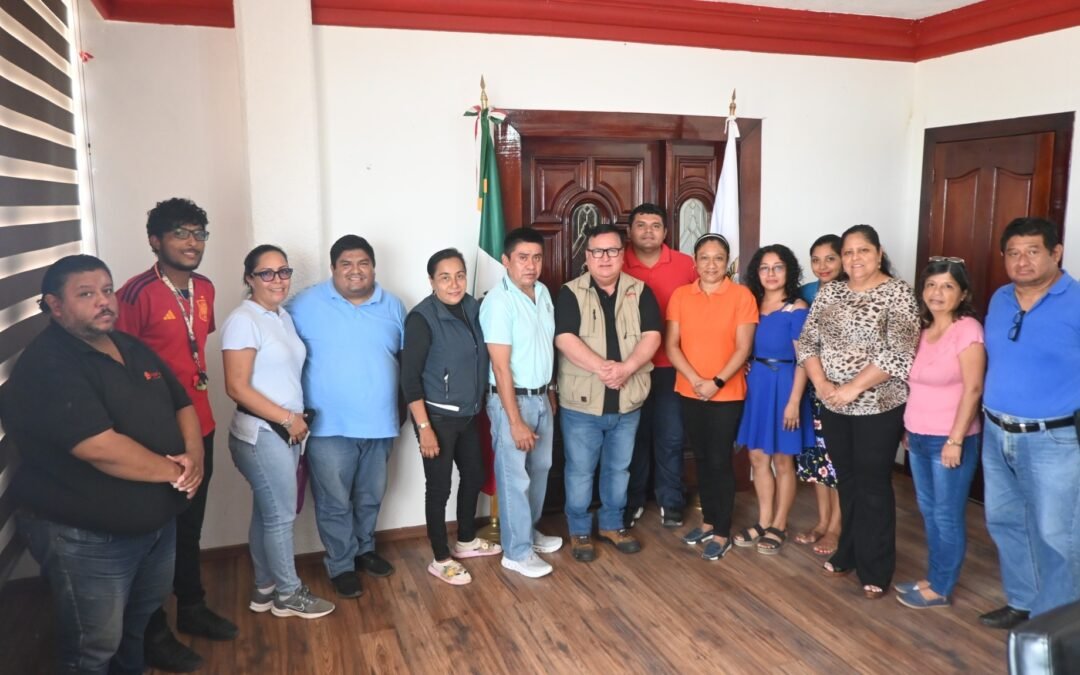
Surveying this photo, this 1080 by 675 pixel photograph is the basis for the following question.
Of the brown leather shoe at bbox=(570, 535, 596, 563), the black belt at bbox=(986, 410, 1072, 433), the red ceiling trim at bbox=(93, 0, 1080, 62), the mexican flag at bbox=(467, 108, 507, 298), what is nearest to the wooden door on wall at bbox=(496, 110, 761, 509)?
the mexican flag at bbox=(467, 108, 507, 298)

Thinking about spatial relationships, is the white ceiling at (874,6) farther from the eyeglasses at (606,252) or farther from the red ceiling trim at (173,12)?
the red ceiling trim at (173,12)

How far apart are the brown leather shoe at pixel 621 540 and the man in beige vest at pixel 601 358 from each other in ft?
0.48

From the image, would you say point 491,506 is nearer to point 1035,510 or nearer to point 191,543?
point 191,543

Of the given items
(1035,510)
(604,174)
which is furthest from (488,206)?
(1035,510)

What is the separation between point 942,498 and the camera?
9.37ft

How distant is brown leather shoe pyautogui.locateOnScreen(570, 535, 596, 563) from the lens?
3.45m

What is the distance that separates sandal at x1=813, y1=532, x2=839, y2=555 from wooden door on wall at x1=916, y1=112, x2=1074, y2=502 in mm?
1145

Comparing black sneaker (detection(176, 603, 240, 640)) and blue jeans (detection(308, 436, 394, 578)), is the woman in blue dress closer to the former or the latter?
blue jeans (detection(308, 436, 394, 578))

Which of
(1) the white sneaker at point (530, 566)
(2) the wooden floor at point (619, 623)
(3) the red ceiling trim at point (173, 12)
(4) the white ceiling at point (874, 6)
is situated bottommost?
(2) the wooden floor at point (619, 623)

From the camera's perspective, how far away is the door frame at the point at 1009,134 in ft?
12.0

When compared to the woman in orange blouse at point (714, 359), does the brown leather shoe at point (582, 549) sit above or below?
below

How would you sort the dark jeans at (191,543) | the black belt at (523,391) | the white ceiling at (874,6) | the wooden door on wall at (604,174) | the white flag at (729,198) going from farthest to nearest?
the white flag at (729,198), the white ceiling at (874,6), the wooden door on wall at (604,174), the black belt at (523,391), the dark jeans at (191,543)

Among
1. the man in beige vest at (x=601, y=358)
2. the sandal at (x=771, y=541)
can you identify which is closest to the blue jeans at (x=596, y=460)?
the man in beige vest at (x=601, y=358)

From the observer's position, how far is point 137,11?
3193 mm
